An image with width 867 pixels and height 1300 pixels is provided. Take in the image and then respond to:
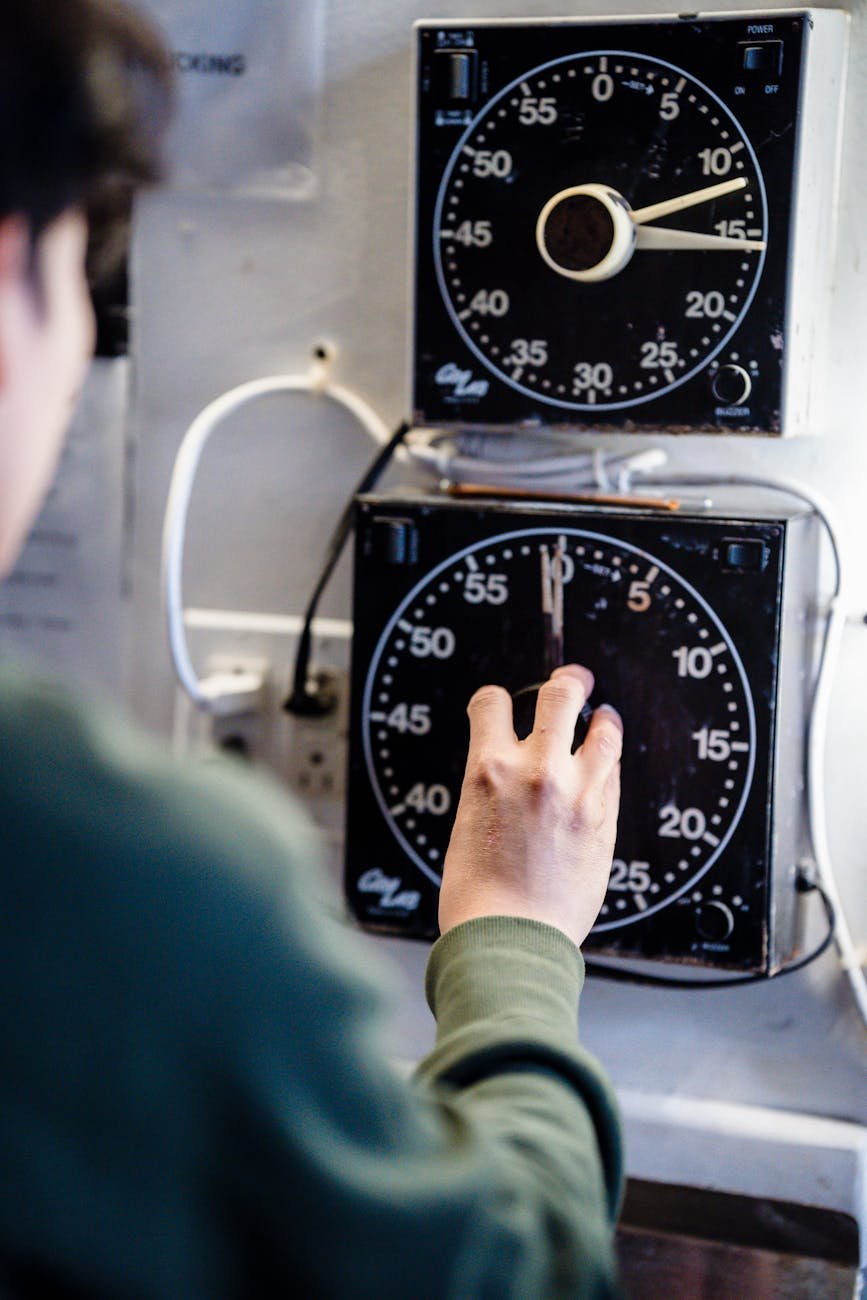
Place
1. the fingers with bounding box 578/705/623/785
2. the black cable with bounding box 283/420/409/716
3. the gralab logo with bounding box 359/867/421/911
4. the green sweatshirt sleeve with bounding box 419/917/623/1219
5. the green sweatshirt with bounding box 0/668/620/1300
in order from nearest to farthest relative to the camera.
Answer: the green sweatshirt with bounding box 0/668/620/1300, the green sweatshirt sleeve with bounding box 419/917/623/1219, the fingers with bounding box 578/705/623/785, the gralab logo with bounding box 359/867/421/911, the black cable with bounding box 283/420/409/716

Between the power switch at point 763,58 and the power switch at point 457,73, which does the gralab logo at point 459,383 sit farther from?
the power switch at point 763,58

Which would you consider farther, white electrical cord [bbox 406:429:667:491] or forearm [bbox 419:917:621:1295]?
white electrical cord [bbox 406:429:667:491]

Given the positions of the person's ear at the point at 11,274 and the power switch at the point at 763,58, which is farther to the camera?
the power switch at the point at 763,58

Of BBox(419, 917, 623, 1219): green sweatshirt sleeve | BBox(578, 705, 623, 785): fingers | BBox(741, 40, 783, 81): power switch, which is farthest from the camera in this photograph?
BBox(741, 40, 783, 81): power switch

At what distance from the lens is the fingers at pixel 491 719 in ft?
3.52

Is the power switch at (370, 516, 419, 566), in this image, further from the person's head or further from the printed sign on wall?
the person's head

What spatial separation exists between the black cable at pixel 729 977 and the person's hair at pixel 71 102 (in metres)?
0.88

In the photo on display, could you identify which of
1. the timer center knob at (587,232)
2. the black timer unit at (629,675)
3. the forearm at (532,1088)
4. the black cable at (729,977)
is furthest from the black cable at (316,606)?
the forearm at (532,1088)

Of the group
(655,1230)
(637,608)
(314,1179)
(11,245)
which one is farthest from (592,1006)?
(11,245)

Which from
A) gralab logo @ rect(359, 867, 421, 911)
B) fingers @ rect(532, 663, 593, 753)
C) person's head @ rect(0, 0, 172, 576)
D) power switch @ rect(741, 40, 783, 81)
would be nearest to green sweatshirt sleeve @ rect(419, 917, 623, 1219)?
fingers @ rect(532, 663, 593, 753)

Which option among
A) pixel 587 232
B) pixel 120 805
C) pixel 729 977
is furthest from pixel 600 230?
pixel 120 805

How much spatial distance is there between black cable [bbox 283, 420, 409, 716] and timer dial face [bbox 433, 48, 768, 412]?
17 centimetres

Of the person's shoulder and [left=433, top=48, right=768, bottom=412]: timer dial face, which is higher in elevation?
[left=433, top=48, right=768, bottom=412]: timer dial face

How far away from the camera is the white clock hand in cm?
120
